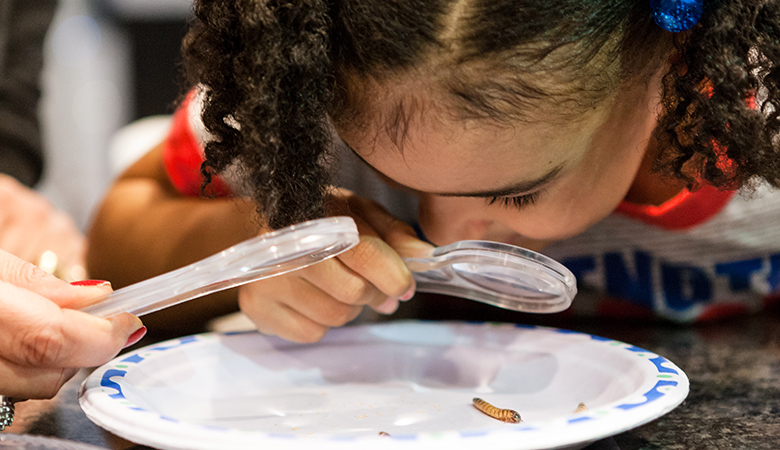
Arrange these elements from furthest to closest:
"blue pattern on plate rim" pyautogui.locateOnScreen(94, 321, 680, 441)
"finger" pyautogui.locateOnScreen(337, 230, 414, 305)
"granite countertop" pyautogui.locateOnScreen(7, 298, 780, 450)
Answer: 1. "finger" pyautogui.locateOnScreen(337, 230, 414, 305)
2. "granite countertop" pyautogui.locateOnScreen(7, 298, 780, 450)
3. "blue pattern on plate rim" pyautogui.locateOnScreen(94, 321, 680, 441)

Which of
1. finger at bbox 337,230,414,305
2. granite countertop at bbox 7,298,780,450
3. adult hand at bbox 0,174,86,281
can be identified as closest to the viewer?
granite countertop at bbox 7,298,780,450

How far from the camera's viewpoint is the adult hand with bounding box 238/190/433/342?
1.72ft

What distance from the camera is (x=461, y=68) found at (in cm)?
39

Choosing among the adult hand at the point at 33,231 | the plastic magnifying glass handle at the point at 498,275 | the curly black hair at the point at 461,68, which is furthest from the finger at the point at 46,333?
the adult hand at the point at 33,231

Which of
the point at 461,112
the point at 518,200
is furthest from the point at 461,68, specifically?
the point at 518,200

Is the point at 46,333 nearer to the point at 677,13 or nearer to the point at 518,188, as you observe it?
the point at 518,188

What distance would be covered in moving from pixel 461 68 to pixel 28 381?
32cm

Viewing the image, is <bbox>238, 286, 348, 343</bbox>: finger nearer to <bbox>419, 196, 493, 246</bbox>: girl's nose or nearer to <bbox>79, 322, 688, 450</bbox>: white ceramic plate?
<bbox>79, 322, 688, 450</bbox>: white ceramic plate

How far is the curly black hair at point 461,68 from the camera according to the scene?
39 cm

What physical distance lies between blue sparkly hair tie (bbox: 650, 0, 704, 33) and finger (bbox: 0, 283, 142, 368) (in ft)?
1.28

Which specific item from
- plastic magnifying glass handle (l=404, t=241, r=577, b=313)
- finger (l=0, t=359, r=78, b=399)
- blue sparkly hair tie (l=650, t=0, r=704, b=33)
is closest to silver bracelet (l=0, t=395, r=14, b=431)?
finger (l=0, t=359, r=78, b=399)

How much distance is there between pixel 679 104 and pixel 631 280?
0.45 meters

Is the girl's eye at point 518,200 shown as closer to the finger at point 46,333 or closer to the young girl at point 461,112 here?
the young girl at point 461,112

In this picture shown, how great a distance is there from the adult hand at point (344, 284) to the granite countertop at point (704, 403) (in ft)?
0.54
